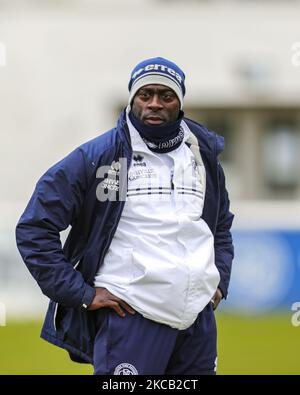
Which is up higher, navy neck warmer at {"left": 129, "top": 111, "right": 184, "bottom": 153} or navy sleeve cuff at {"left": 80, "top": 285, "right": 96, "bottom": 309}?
navy neck warmer at {"left": 129, "top": 111, "right": 184, "bottom": 153}

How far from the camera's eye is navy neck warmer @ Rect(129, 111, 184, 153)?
4.29 metres

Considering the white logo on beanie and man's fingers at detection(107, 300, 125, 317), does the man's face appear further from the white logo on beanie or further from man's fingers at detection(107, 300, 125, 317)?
man's fingers at detection(107, 300, 125, 317)

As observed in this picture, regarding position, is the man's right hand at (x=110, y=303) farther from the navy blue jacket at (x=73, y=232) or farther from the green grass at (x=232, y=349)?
the green grass at (x=232, y=349)

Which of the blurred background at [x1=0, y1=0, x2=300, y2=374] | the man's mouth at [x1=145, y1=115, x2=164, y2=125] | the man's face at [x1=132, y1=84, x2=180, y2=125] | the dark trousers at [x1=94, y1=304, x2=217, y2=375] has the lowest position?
the dark trousers at [x1=94, y1=304, x2=217, y2=375]

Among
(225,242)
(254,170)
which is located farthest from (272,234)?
(225,242)

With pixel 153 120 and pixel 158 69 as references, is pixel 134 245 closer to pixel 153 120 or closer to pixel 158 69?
pixel 153 120

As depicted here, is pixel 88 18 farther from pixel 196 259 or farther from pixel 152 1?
pixel 196 259

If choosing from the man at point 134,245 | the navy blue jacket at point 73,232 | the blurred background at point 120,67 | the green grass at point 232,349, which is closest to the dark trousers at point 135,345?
the man at point 134,245

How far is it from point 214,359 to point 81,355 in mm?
562

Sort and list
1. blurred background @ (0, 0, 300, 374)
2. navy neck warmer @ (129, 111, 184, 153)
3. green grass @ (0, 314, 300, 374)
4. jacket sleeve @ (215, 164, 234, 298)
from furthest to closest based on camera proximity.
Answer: blurred background @ (0, 0, 300, 374), green grass @ (0, 314, 300, 374), jacket sleeve @ (215, 164, 234, 298), navy neck warmer @ (129, 111, 184, 153)

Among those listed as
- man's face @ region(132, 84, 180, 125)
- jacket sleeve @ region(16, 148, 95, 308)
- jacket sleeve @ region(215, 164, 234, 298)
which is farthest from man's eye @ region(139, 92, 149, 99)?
jacket sleeve @ region(215, 164, 234, 298)

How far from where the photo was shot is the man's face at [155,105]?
14.1ft

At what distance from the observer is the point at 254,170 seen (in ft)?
50.0

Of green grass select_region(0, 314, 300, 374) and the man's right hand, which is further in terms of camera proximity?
green grass select_region(0, 314, 300, 374)
